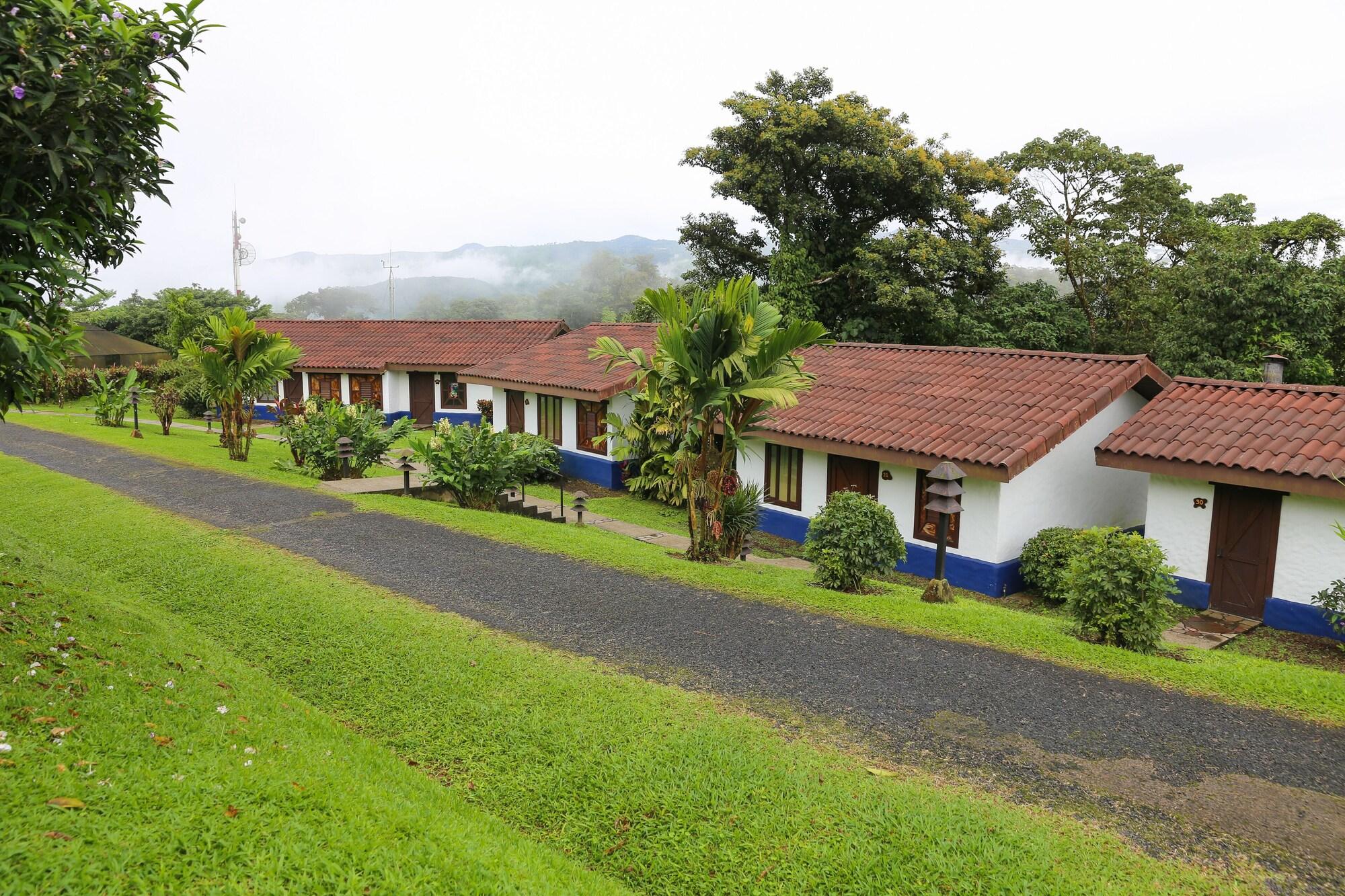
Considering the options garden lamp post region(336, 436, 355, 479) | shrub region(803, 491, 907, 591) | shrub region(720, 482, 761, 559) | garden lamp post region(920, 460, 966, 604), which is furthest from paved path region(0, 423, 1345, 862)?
garden lamp post region(336, 436, 355, 479)

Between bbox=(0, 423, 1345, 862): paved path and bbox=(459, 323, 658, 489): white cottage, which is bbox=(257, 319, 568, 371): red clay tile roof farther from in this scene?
bbox=(0, 423, 1345, 862): paved path

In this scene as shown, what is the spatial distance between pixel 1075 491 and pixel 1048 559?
2.12 meters

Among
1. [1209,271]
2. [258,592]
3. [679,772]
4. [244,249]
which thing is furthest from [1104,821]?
[244,249]

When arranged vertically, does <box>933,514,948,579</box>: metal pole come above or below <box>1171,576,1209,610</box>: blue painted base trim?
above

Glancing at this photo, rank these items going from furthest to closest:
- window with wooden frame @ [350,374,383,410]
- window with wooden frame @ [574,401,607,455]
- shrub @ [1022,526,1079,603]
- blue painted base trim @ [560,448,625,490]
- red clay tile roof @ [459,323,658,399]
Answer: window with wooden frame @ [350,374,383,410]
window with wooden frame @ [574,401,607,455]
red clay tile roof @ [459,323,658,399]
blue painted base trim @ [560,448,625,490]
shrub @ [1022,526,1079,603]

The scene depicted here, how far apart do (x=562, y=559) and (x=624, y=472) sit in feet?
33.7

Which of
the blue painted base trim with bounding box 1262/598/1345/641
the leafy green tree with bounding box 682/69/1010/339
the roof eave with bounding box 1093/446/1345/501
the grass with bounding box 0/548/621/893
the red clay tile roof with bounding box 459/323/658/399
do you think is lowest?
the blue painted base trim with bounding box 1262/598/1345/641

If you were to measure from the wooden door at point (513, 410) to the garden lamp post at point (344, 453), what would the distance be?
7.72 m

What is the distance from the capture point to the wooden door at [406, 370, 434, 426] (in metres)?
33.2

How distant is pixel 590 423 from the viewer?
75.3 ft

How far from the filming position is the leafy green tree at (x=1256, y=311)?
1905 centimetres

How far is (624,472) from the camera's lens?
2211cm

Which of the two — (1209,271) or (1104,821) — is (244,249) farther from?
(1104,821)

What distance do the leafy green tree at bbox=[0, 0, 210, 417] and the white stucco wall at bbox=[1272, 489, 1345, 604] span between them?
44.6ft
